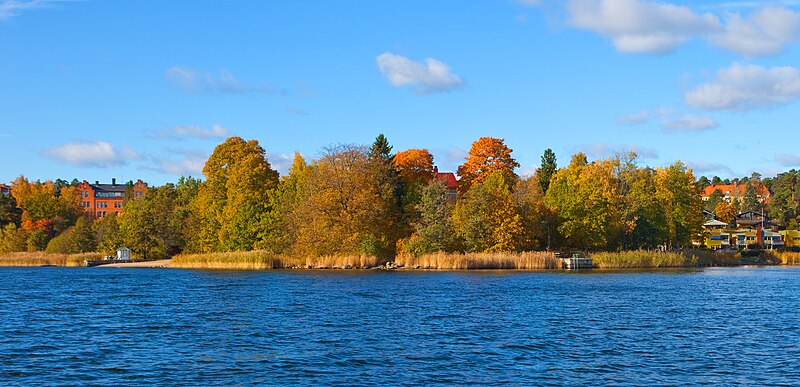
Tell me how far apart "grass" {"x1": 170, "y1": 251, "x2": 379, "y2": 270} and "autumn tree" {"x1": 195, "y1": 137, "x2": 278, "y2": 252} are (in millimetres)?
3141

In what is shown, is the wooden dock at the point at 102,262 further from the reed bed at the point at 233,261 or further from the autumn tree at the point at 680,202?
the autumn tree at the point at 680,202

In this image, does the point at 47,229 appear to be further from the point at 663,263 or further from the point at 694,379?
the point at 694,379

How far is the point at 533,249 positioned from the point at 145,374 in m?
70.5

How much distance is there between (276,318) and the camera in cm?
3897

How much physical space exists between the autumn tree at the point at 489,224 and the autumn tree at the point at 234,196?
25.0 metres

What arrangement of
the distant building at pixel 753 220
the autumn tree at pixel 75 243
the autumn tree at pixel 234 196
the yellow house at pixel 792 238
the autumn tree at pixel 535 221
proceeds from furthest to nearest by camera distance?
the distant building at pixel 753 220 → the yellow house at pixel 792 238 → the autumn tree at pixel 75 243 → the autumn tree at pixel 234 196 → the autumn tree at pixel 535 221

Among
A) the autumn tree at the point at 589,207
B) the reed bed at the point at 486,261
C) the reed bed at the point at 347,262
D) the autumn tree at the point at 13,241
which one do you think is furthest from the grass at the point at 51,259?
the autumn tree at the point at 589,207

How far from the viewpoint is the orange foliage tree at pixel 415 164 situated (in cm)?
11405

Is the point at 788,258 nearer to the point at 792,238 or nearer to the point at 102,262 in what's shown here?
the point at 792,238

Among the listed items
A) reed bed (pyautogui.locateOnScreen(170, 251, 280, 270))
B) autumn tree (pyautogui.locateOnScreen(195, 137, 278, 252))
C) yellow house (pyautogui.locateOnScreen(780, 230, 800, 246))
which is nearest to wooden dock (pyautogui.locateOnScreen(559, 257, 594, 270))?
reed bed (pyautogui.locateOnScreen(170, 251, 280, 270))

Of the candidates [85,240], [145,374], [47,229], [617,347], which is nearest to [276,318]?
[145,374]

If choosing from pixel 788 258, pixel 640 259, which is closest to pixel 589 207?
pixel 640 259

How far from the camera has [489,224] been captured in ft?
284

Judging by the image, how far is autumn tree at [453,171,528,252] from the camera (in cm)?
8619
